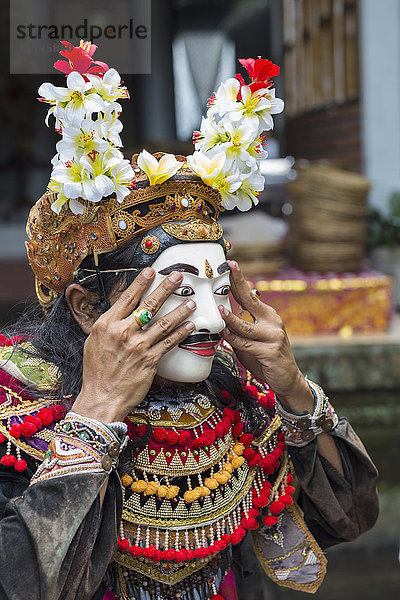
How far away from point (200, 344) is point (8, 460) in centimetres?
44

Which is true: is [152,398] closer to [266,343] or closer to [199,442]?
[199,442]

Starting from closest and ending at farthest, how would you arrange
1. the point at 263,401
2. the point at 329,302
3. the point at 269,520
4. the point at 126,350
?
the point at 126,350 < the point at 269,520 < the point at 263,401 < the point at 329,302

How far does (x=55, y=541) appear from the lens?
1.28 m

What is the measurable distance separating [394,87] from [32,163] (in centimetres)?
506

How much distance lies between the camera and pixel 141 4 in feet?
7.52

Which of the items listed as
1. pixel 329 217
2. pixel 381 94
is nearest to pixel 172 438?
pixel 329 217

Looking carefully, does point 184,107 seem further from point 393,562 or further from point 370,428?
point 393,562

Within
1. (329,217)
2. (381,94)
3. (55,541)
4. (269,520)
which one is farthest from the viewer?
(381,94)

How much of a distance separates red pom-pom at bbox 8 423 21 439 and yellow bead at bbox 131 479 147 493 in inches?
10.6

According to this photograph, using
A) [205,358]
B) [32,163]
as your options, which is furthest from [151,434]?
[32,163]

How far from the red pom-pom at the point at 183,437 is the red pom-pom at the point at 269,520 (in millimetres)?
304

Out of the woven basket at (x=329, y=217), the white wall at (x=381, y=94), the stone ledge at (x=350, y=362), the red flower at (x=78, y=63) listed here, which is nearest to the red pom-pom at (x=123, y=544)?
the red flower at (x=78, y=63)

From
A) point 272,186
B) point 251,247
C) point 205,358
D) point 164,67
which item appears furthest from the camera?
point 164,67

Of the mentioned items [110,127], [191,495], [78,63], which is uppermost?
[78,63]
